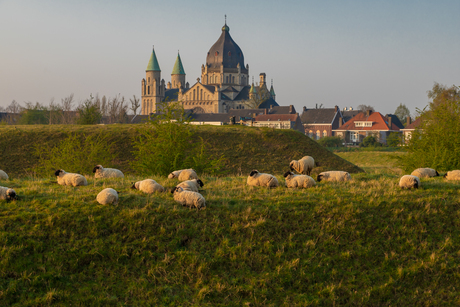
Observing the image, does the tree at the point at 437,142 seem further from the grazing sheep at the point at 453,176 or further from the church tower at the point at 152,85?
the church tower at the point at 152,85

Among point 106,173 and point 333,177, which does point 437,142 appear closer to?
point 333,177

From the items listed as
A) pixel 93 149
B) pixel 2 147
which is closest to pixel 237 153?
pixel 93 149

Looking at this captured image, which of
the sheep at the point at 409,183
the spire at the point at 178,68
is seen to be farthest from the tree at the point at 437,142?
the spire at the point at 178,68

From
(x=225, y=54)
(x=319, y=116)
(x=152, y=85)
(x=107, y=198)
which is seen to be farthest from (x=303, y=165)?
(x=152, y=85)

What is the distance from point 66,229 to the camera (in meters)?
9.86

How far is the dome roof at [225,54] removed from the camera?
16112cm

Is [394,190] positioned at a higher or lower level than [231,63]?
lower

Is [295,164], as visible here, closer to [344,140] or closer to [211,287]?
[211,287]

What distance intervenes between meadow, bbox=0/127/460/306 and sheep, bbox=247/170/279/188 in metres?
1.71

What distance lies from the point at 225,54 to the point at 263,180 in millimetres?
152668

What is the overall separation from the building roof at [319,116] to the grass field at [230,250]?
101 meters

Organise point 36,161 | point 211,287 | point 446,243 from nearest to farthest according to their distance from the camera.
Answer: point 211,287, point 446,243, point 36,161

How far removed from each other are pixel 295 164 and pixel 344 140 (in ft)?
273

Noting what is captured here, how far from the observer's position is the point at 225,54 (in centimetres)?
16138
